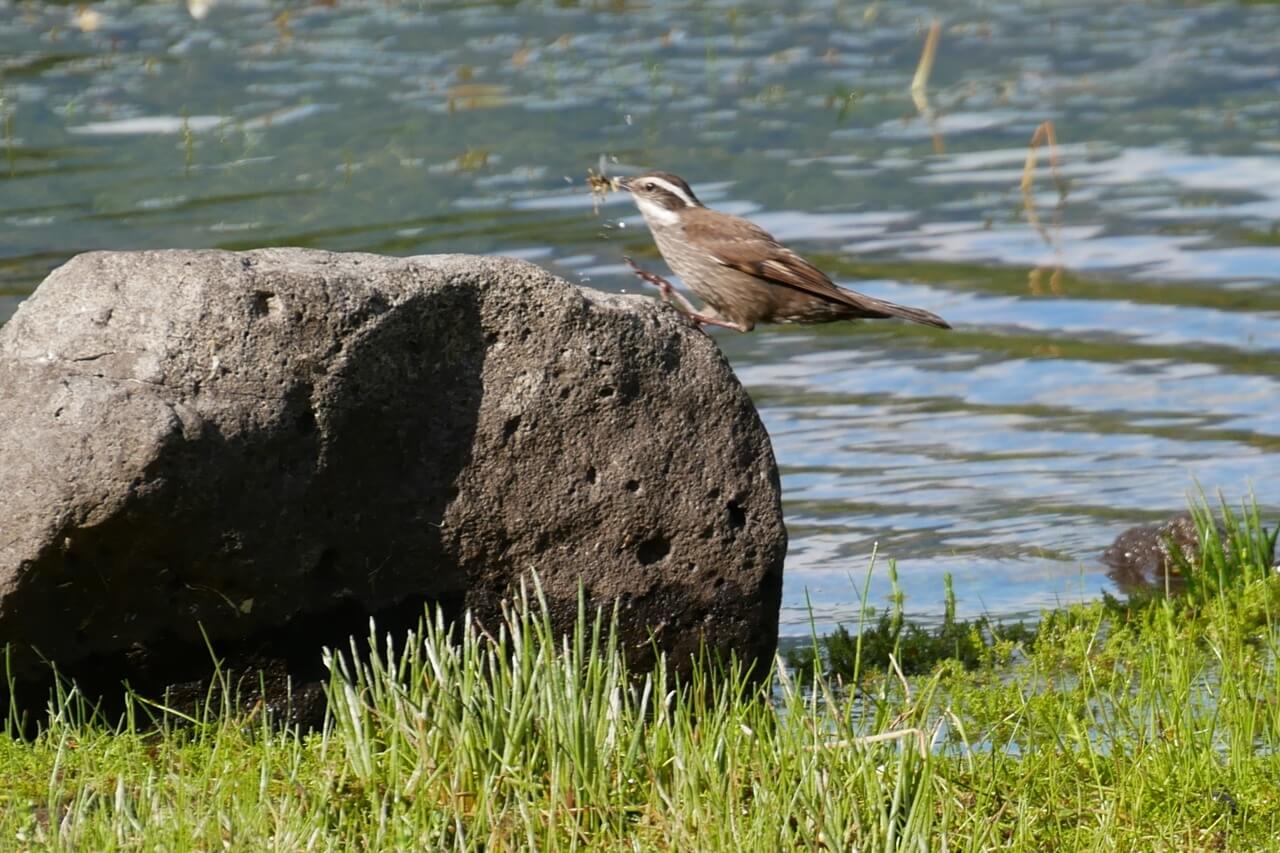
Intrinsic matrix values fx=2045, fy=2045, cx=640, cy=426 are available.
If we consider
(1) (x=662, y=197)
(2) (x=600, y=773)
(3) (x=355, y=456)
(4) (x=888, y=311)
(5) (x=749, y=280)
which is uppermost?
(1) (x=662, y=197)

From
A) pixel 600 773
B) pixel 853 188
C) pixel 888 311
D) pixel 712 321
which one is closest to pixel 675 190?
pixel 712 321

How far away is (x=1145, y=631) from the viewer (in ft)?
26.1

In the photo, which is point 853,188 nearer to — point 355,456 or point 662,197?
point 662,197

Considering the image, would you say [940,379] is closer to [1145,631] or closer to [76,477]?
[1145,631]

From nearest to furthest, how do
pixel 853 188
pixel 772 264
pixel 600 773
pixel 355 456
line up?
pixel 600 773 → pixel 355 456 → pixel 772 264 → pixel 853 188

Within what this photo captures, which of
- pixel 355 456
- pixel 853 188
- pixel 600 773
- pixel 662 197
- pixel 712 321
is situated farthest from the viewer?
pixel 853 188

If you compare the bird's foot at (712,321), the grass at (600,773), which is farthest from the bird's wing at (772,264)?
the grass at (600,773)

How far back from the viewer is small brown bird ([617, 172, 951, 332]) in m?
8.37

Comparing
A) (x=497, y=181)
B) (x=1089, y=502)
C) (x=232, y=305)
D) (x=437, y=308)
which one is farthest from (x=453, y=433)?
(x=497, y=181)

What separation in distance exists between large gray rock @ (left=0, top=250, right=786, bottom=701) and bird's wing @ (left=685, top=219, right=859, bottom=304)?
49.4 inches

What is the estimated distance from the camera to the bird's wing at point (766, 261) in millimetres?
8352

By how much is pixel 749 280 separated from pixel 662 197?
0.72m

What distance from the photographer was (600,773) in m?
5.43

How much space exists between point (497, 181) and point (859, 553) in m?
8.72
